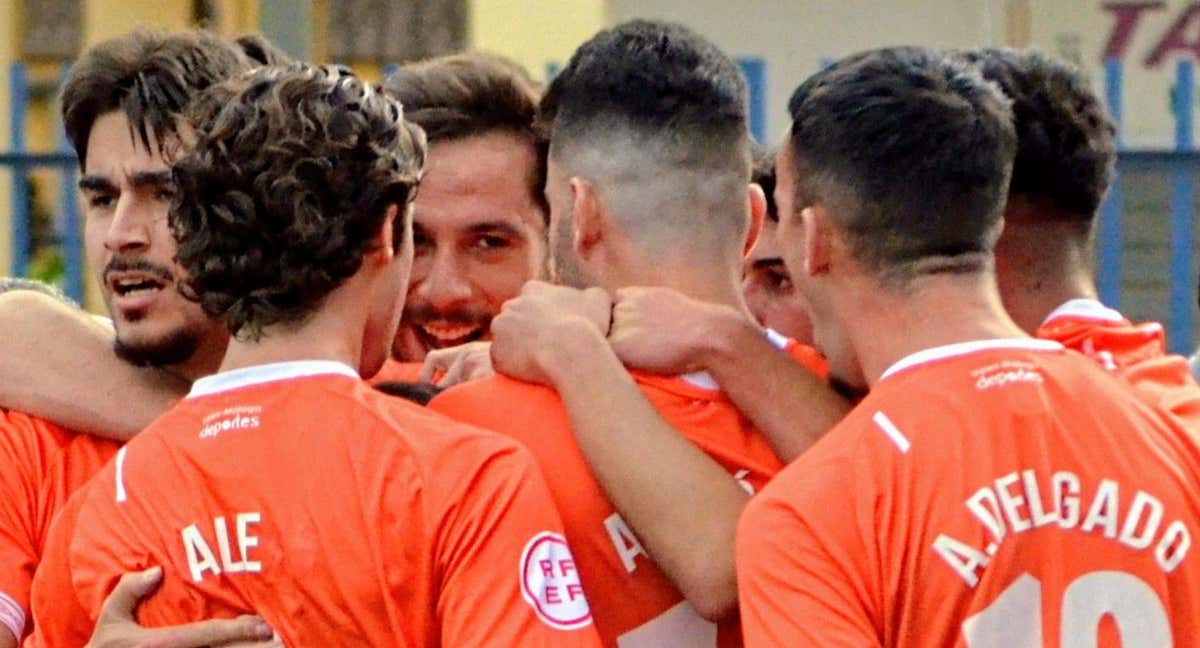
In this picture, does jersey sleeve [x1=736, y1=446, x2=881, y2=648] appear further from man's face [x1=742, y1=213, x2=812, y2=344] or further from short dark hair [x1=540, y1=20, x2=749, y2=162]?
man's face [x1=742, y1=213, x2=812, y2=344]

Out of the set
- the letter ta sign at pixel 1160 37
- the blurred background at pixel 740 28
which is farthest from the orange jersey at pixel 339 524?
the letter ta sign at pixel 1160 37

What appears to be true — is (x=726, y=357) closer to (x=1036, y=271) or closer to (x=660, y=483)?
(x=660, y=483)

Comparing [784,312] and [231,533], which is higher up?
[231,533]

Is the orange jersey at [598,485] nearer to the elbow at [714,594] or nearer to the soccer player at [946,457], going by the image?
the elbow at [714,594]

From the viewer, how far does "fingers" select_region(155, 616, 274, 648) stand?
2.70 meters

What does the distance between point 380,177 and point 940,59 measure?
77 cm

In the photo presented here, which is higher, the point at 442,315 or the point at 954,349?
the point at 954,349

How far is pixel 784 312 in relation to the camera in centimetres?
427

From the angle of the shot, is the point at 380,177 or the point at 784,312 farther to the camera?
the point at 784,312

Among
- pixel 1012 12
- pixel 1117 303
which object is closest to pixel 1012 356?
pixel 1117 303

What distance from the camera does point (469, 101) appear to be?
400cm

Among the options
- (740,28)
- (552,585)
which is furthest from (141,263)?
(740,28)

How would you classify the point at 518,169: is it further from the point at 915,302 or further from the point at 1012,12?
the point at 1012,12

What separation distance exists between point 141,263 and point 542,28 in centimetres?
736
